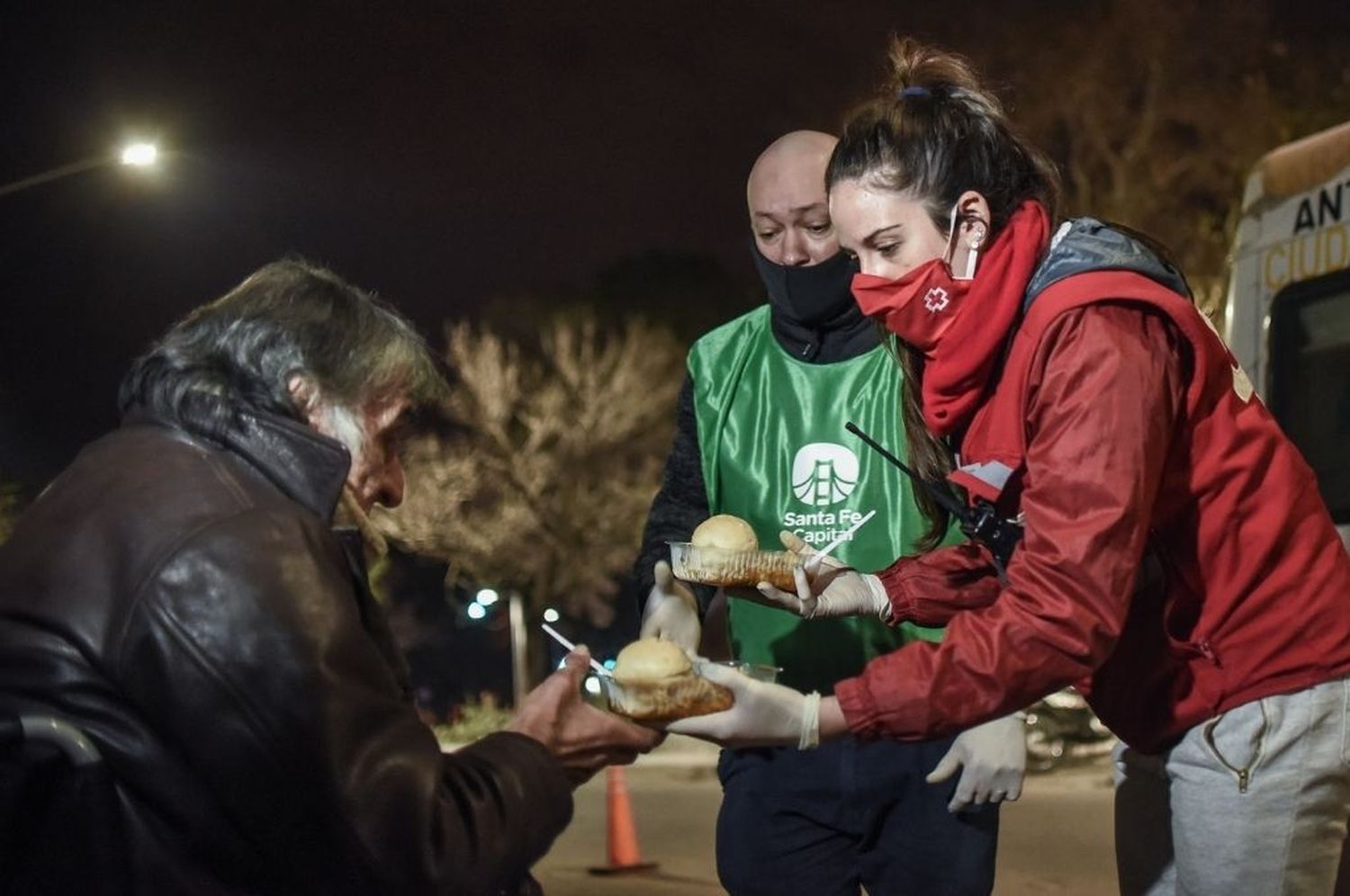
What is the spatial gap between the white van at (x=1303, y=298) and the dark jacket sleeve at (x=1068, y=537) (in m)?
4.50

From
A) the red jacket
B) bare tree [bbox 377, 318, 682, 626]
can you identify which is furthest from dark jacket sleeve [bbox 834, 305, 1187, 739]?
bare tree [bbox 377, 318, 682, 626]

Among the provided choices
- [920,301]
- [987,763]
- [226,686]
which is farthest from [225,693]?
[987,763]

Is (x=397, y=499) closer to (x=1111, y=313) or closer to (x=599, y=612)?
(x=1111, y=313)

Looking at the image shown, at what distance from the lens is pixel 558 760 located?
9.71 ft

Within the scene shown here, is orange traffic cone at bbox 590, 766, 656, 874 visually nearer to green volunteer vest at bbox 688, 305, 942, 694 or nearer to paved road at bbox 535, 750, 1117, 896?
paved road at bbox 535, 750, 1117, 896

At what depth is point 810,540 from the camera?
4.20 meters

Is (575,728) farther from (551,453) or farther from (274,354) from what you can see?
(551,453)

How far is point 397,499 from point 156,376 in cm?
54

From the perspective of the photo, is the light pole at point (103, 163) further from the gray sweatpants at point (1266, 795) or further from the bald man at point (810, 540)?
the gray sweatpants at point (1266, 795)

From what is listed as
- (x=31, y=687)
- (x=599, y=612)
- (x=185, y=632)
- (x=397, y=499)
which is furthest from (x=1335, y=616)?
(x=599, y=612)

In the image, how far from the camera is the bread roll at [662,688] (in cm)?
305

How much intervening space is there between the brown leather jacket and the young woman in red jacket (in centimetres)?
69

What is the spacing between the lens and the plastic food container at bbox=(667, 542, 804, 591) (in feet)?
12.2

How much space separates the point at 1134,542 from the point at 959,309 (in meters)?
0.54
